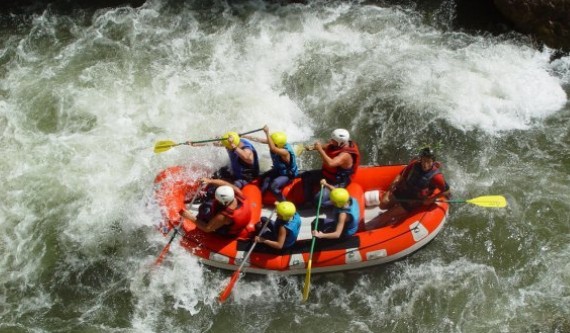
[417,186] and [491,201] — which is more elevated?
[417,186]

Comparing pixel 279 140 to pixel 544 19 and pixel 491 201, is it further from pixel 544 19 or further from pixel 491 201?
pixel 544 19

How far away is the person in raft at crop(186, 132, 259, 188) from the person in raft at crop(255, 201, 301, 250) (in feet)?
2.63

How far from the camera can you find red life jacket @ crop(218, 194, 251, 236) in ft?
20.2

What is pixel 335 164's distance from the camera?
6.51 metres

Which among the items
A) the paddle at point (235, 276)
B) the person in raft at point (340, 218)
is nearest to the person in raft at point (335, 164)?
the person in raft at point (340, 218)

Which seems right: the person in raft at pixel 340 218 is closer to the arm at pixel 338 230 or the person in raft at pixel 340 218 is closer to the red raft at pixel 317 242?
the arm at pixel 338 230

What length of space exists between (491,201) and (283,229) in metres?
2.75

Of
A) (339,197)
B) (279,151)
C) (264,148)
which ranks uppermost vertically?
(279,151)

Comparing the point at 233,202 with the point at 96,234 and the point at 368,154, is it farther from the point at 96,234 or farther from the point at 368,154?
the point at 368,154

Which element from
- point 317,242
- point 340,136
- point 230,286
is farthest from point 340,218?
point 230,286

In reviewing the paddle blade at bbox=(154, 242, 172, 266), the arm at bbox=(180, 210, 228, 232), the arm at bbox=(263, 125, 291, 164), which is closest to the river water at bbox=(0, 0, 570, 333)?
the paddle blade at bbox=(154, 242, 172, 266)

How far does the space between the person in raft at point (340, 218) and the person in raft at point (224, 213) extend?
35.1 inches

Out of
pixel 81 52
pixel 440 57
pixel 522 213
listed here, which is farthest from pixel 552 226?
pixel 81 52

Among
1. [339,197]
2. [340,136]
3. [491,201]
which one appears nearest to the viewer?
[339,197]
